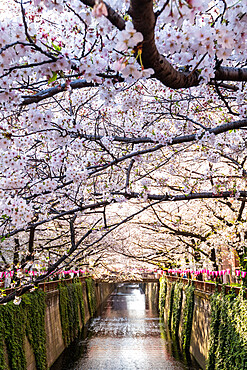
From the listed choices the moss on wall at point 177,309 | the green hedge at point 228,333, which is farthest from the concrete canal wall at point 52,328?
the moss on wall at point 177,309

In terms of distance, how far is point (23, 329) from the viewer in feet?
37.9

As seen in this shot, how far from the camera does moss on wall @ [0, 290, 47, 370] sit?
10.1 meters

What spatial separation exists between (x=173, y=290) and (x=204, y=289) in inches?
385

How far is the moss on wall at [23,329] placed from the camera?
10.1m

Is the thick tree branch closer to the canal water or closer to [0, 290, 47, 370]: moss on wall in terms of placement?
[0, 290, 47, 370]: moss on wall

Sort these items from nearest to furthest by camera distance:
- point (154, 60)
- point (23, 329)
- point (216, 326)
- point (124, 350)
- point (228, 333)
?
point (154, 60)
point (228, 333)
point (23, 329)
point (216, 326)
point (124, 350)

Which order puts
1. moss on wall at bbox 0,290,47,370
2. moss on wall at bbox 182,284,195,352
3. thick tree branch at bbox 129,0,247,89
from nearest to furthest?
thick tree branch at bbox 129,0,247,89 → moss on wall at bbox 0,290,47,370 → moss on wall at bbox 182,284,195,352

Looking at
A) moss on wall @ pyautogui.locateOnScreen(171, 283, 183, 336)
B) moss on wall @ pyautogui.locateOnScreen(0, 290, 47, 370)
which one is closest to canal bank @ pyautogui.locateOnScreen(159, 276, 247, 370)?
moss on wall @ pyautogui.locateOnScreen(171, 283, 183, 336)

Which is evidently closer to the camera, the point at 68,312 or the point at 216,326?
the point at 216,326

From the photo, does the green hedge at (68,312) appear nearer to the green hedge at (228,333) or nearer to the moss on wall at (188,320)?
the moss on wall at (188,320)

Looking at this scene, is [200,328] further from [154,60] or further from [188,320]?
[154,60]

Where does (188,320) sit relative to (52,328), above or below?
below

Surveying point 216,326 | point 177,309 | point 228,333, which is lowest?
point 177,309

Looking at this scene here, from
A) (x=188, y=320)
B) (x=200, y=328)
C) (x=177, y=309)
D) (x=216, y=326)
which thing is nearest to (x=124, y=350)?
(x=188, y=320)
